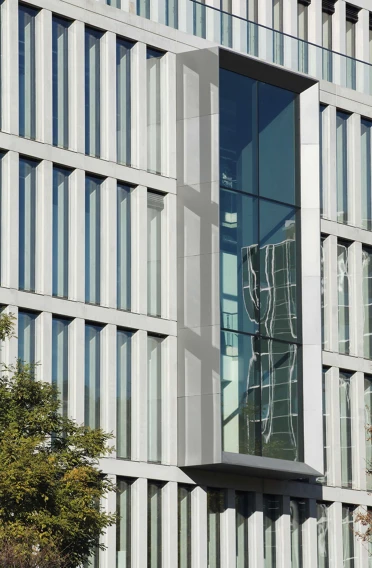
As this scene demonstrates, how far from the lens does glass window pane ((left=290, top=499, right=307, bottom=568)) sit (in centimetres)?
5097

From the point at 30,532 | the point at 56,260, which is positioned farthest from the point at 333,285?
the point at 30,532

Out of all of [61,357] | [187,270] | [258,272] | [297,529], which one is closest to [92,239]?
[187,270]

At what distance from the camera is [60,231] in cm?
4494

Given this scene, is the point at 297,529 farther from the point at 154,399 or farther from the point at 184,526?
the point at 154,399

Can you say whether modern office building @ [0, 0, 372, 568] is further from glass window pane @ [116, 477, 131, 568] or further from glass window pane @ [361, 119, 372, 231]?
glass window pane @ [361, 119, 372, 231]

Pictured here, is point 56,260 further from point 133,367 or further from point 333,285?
point 333,285

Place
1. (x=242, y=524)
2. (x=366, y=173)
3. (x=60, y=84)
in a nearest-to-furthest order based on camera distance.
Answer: (x=60, y=84)
(x=242, y=524)
(x=366, y=173)

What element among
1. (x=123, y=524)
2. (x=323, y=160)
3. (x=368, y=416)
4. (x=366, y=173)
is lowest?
(x=123, y=524)

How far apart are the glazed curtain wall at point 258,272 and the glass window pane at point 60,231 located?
4885 mm

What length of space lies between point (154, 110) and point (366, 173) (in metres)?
9.66

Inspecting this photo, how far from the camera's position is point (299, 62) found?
5228 centimetres

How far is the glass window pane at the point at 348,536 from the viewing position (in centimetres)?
5266

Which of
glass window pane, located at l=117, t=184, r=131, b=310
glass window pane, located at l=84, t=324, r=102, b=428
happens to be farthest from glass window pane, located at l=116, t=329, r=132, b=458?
glass window pane, located at l=117, t=184, r=131, b=310

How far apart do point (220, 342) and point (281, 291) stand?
3.39 meters
